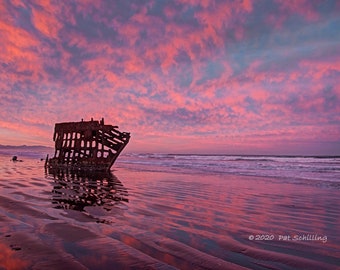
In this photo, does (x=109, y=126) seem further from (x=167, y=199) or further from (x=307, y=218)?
(x=307, y=218)

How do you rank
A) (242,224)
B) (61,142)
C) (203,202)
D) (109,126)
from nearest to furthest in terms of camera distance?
(242,224) < (203,202) < (109,126) < (61,142)

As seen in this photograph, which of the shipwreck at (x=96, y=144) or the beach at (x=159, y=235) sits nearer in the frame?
the beach at (x=159, y=235)

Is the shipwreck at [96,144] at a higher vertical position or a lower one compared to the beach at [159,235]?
higher

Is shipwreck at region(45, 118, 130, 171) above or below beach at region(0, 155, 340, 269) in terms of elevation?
above

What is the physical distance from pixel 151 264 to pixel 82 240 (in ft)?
3.72

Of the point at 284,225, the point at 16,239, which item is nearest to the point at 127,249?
the point at 16,239

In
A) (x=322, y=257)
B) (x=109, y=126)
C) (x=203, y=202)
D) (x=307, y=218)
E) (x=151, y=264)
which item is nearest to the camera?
(x=151, y=264)

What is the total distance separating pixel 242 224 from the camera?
16.0ft

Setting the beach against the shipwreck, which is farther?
the shipwreck

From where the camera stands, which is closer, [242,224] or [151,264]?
[151,264]

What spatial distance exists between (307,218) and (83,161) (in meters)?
15.3

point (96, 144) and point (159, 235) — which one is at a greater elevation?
point (96, 144)

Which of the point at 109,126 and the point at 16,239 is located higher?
the point at 109,126

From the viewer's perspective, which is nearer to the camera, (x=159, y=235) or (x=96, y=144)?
(x=159, y=235)
